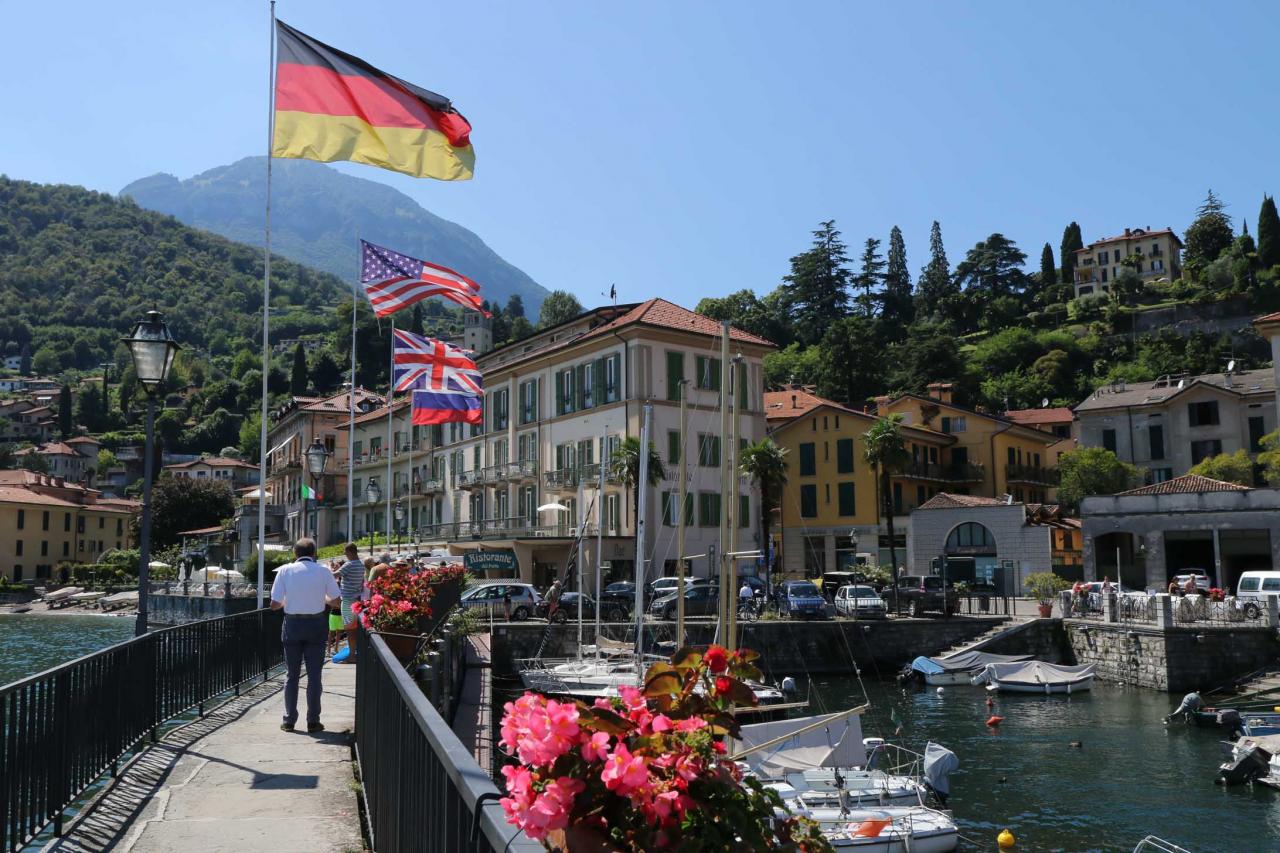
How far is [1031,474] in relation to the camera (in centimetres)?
8006

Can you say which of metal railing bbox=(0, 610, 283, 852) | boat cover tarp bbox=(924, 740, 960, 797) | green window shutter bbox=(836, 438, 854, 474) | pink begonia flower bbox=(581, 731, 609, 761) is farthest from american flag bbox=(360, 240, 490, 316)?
green window shutter bbox=(836, 438, 854, 474)

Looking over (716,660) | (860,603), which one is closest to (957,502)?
(860,603)

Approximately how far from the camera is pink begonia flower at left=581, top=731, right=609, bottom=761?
9.41 ft

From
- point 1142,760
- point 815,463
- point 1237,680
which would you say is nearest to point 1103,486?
point 815,463

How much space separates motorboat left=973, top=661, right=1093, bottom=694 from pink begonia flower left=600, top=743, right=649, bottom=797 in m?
40.0

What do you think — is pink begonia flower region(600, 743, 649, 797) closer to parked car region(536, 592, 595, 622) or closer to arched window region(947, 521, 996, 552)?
parked car region(536, 592, 595, 622)

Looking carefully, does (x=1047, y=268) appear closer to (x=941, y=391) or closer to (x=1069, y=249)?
(x=1069, y=249)

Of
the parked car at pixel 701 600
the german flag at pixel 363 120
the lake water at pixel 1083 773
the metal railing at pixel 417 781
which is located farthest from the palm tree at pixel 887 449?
the metal railing at pixel 417 781

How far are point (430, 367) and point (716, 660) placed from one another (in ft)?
96.3

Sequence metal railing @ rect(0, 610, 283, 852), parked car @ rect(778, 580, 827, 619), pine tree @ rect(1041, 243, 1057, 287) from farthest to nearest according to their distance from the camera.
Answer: pine tree @ rect(1041, 243, 1057, 287)
parked car @ rect(778, 580, 827, 619)
metal railing @ rect(0, 610, 283, 852)

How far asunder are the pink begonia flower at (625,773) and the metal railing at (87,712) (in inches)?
184

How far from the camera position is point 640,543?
99.8 ft

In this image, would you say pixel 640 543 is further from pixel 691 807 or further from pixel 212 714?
pixel 691 807

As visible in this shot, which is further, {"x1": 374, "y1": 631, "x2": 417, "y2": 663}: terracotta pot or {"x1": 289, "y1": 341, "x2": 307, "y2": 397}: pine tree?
{"x1": 289, "y1": 341, "x2": 307, "y2": 397}: pine tree
